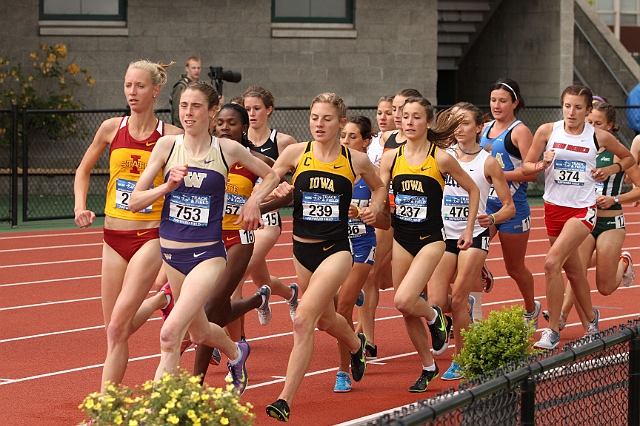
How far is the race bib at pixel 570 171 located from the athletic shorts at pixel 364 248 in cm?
182

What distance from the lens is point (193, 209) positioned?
6512mm

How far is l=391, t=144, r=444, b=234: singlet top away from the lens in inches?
312

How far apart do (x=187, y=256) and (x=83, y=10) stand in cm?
1541

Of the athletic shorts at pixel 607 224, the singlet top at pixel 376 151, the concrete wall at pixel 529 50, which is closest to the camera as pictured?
the athletic shorts at pixel 607 224

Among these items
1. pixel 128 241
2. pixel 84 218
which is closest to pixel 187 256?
pixel 128 241

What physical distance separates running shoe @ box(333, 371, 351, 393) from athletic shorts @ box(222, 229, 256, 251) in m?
1.09

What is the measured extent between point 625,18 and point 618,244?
103 ft

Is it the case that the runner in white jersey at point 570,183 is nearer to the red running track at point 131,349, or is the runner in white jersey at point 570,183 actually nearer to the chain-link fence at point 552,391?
the red running track at point 131,349

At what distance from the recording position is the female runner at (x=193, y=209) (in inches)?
250

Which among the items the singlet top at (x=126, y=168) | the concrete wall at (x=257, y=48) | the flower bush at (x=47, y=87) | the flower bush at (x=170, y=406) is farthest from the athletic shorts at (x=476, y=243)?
the concrete wall at (x=257, y=48)

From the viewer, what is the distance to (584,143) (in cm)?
940

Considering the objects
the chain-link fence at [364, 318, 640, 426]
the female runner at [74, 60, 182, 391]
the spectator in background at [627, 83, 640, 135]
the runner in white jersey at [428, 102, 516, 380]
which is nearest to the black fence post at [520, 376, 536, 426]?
the chain-link fence at [364, 318, 640, 426]

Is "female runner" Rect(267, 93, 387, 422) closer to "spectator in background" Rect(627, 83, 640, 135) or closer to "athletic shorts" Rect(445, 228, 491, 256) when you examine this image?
"athletic shorts" Rect(445, 228, 491, 256)

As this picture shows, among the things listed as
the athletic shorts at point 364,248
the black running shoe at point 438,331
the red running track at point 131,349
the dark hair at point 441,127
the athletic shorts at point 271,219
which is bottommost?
the red running track at point 131,349
